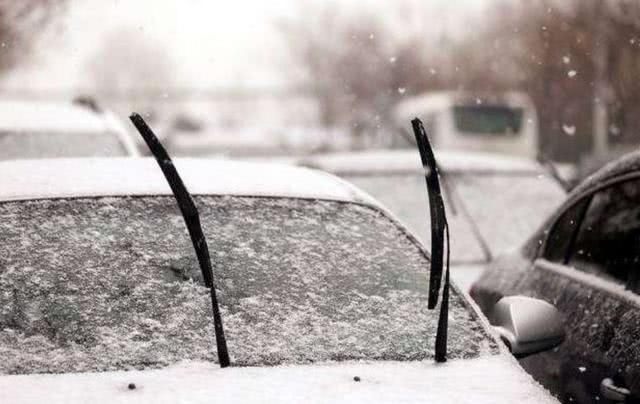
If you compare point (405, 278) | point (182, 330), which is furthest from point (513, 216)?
point (182, 330)

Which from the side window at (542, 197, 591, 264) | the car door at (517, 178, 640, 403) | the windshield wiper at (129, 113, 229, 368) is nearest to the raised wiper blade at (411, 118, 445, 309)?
the windshield wiper at (129, 113, 229, 368)

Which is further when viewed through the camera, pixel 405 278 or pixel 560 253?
pixel 560 253

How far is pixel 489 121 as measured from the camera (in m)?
28.8

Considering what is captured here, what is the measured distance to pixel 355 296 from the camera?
359 cm

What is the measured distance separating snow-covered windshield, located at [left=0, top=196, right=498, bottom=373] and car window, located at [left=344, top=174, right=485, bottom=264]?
3059mm

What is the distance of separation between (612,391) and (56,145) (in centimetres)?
465

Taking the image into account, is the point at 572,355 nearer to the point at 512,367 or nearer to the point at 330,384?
the point at 512,367

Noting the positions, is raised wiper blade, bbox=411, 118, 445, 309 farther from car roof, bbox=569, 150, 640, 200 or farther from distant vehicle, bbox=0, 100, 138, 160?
distant vehicle, bbox=0, 100, 138, 160

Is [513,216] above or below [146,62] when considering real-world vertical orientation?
below

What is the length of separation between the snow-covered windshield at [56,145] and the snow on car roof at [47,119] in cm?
6

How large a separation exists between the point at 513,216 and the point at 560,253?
259 centimetres

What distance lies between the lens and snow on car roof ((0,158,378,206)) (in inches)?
149

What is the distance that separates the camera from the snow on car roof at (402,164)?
759 centimetres

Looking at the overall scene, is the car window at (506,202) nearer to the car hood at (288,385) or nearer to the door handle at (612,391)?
the door handle at (612,391)
